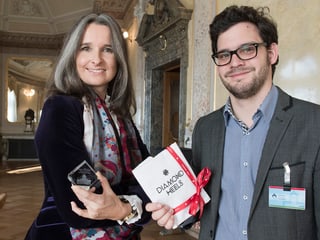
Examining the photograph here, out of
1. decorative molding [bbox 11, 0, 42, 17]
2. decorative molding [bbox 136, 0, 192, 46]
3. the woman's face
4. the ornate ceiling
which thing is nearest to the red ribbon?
the woman's face

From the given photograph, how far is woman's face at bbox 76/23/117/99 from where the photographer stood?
154 cm

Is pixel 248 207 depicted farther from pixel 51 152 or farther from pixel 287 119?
pixel 51 152

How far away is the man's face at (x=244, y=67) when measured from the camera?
61.7 inches

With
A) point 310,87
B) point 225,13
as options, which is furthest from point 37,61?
point 225,13

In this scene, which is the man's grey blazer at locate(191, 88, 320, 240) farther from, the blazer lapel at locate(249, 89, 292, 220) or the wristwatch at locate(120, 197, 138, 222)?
the wristwatch at locate(120, 197, 138, 222)

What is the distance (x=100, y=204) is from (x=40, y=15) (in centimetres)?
1699

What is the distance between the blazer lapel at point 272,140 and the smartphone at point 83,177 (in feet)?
2.05

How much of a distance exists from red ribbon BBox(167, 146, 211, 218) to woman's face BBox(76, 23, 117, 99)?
429mm

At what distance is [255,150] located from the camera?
1547mm

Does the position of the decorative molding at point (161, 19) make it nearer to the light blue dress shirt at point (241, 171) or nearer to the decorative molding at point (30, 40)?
the light blue dress shirt at point (241, 171)

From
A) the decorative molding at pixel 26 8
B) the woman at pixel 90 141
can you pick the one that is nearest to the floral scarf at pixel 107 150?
the woman at pixel 90 141

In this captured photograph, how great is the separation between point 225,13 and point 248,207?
0.86 m

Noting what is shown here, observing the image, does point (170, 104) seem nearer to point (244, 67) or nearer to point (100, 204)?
point (244, 67)

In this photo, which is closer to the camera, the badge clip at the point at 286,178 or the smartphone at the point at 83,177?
the smartphone at the point at 83,177
